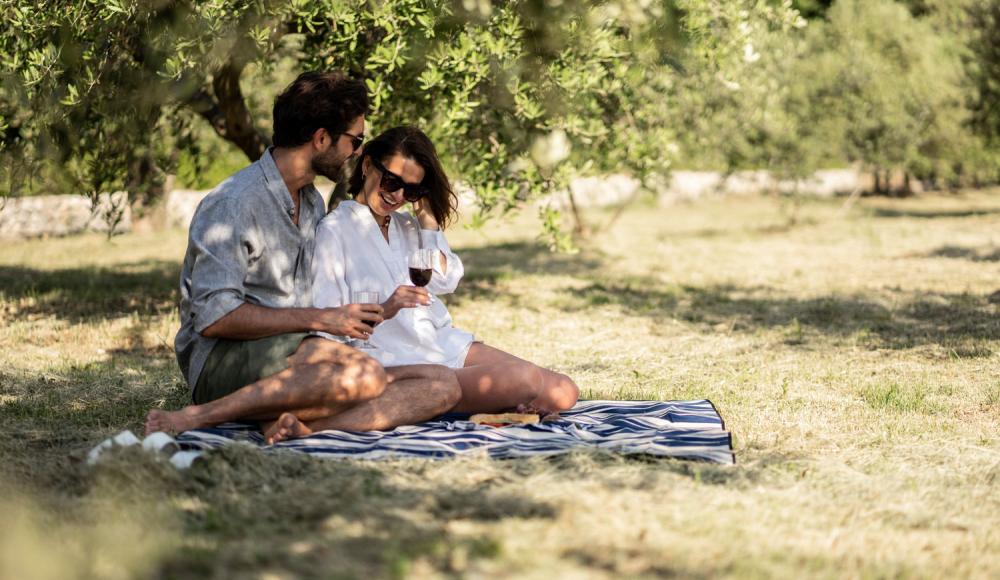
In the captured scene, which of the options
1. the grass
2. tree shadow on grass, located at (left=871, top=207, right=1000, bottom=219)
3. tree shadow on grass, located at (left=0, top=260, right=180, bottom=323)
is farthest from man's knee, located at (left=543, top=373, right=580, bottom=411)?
tree shadow on grass, located at (left=871, top=207, right=1000, bottom=219)

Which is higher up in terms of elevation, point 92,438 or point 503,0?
point 503,0

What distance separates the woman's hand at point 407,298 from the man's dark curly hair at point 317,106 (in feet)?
2.74

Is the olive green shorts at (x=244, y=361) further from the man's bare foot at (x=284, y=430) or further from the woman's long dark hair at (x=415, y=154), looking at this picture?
the woman's long dark hair at (x=415, y=154)

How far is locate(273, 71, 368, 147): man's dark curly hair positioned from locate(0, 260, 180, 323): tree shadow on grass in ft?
17.9

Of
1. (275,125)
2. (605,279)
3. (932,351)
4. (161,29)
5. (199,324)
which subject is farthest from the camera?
(605,279)

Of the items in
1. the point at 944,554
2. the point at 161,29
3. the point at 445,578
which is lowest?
the point at 944,554

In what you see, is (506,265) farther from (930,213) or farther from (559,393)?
(930,213)

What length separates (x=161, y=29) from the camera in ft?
24.3

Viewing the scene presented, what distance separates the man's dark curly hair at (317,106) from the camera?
4.98m

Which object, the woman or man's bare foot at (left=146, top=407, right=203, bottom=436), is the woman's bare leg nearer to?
the woman

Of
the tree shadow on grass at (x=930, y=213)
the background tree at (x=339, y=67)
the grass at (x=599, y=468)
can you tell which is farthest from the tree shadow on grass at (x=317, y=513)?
the tree shadow on grass at (x=930, y=213)

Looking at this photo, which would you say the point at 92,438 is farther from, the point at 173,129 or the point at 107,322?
the point at 173,129

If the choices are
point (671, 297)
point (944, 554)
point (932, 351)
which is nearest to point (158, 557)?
point (944, 554)

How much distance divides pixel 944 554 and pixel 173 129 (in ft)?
27.3
